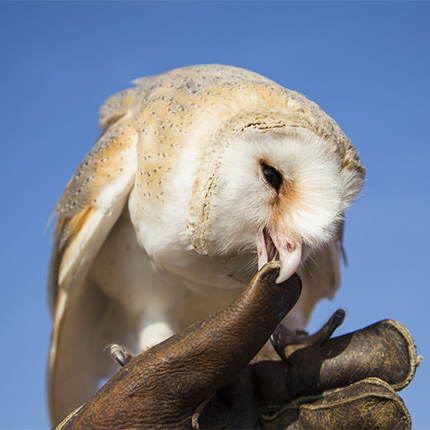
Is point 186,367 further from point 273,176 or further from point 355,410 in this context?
point 273,176

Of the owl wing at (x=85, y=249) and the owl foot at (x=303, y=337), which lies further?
the owl wing at (x=85, y=249)

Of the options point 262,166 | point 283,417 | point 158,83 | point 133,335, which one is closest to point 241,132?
point 262,166

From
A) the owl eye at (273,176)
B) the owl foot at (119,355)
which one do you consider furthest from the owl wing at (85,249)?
the owl eye at (273,176)

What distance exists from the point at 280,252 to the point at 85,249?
3.34 ft

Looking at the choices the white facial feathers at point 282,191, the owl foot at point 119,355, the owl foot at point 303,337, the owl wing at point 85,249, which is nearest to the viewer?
the white facial feathers at point 282,191

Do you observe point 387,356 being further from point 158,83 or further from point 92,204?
point 158,83

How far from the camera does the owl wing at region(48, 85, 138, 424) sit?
2559 mm

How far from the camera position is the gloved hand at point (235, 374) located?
1727 mm

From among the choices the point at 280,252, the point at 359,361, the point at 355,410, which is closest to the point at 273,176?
the point at 280,252

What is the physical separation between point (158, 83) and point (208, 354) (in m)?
1.41

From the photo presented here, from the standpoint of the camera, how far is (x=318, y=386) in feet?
6.50

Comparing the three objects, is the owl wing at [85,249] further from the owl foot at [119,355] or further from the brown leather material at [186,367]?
the brown leather material at [186,367]

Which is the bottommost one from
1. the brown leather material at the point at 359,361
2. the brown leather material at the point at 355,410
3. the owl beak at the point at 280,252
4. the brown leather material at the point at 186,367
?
the brown leather material at the point at 355,410

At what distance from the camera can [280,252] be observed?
197 cm
